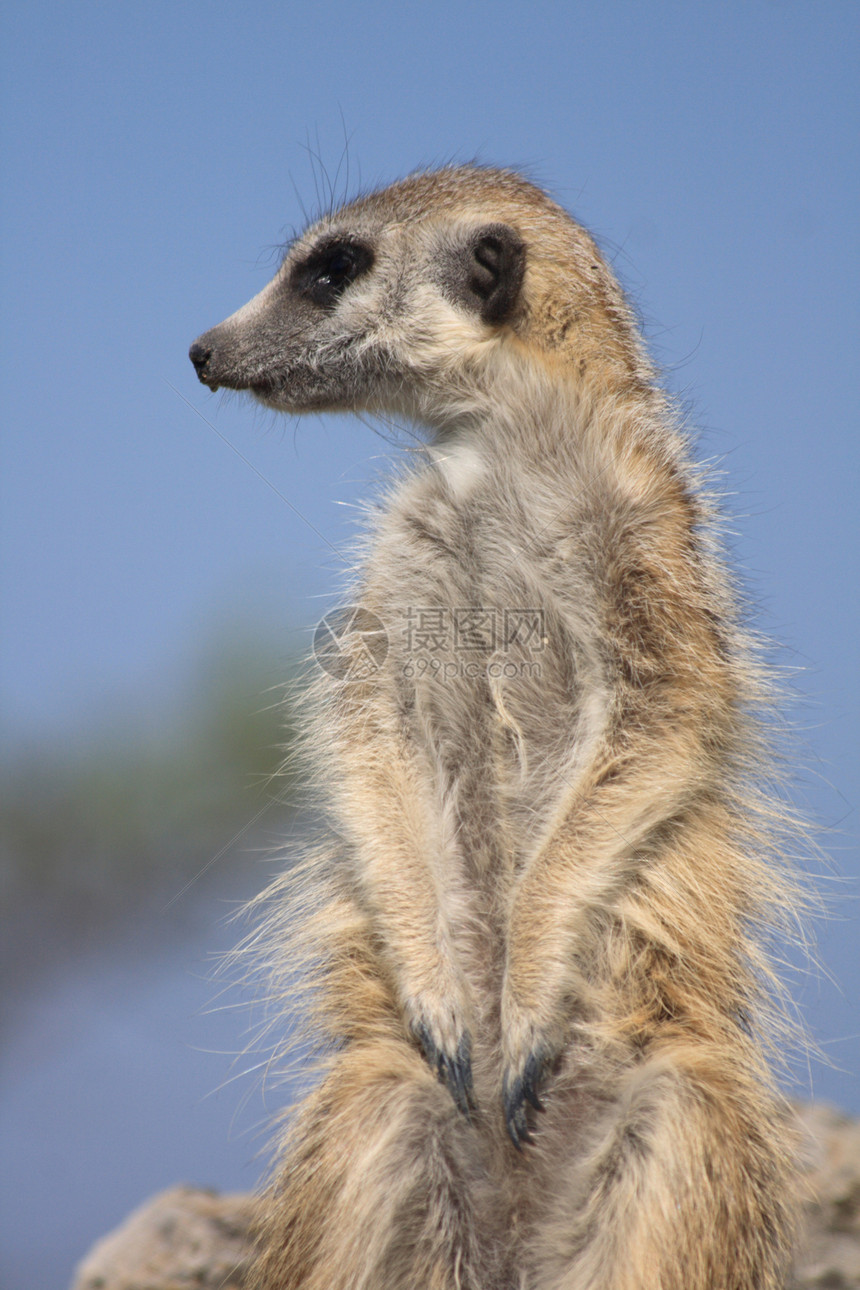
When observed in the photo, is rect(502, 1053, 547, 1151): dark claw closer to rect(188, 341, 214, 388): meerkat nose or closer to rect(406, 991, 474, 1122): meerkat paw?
rect(406, 991, 474, 1122): meerkat paw

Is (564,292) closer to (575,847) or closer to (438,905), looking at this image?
(575,847)

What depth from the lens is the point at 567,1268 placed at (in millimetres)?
2242

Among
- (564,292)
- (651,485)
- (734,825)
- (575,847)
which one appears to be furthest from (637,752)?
(564,292)

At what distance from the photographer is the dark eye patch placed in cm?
333

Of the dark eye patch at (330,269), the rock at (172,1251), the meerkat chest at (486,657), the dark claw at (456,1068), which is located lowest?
the rock at (172,1251)

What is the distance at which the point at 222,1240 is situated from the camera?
367 cm

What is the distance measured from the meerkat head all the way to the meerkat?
0.01 m

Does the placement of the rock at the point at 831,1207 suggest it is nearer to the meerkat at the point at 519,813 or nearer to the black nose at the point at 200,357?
the meerkat at the point at 519,813

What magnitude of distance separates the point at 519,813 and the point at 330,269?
1.86 meters

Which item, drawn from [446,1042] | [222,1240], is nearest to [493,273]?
[446,1042]

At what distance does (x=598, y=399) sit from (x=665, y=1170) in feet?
6.34

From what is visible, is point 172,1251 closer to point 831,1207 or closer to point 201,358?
point 831,1207

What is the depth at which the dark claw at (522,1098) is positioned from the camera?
7.82ft

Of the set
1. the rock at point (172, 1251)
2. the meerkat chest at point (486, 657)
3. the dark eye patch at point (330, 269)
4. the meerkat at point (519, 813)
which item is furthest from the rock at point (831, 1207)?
the dark eye patch at point (330, 269)
